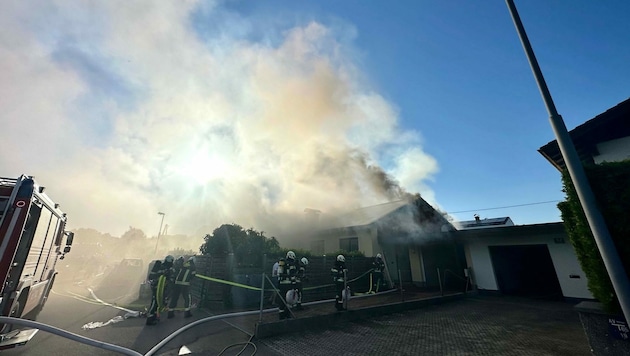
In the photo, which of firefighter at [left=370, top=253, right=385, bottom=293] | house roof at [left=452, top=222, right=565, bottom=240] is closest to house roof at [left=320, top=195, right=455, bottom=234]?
house roof at [left=452, top=222, right=565, bottom=240]

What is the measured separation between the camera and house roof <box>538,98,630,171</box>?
736 cm

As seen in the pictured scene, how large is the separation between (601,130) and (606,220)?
254 inches

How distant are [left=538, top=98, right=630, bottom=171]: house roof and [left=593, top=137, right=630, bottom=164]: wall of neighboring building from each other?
0.11 m

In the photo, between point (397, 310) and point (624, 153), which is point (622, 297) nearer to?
point (397, 310)

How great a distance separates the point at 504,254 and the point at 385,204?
27.2 feet

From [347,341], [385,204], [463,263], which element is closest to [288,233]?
[385,204]

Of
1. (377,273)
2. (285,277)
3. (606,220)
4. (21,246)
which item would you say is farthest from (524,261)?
(21,246)

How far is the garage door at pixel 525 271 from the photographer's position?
520 inches

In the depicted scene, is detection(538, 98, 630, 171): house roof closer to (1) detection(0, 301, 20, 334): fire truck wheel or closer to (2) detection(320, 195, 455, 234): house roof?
(2) detection(320, 195, 455, 234): house roof

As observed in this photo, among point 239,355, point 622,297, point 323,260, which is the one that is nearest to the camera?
point 622,297

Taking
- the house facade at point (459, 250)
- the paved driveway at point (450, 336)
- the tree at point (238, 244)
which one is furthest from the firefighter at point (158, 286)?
the house facade at point (459, 250)

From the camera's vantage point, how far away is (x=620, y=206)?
12.3 ft

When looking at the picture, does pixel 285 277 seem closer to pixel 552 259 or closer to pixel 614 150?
pixel 614 150

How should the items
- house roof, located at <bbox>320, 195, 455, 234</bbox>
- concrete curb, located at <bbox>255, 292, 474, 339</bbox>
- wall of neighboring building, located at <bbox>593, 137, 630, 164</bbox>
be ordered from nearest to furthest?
concrete curb, located at <bbox>255, 292, 474, 339</bbox> → wall of neighboring building, located at <bbox>593, 137, 630, 164</bbox> → house roof, located at <bbox>320, 195, 455, 234</bbox>
